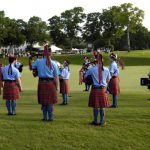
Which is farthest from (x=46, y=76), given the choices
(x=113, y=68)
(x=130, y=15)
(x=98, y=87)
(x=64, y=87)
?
(x=130, y=15)

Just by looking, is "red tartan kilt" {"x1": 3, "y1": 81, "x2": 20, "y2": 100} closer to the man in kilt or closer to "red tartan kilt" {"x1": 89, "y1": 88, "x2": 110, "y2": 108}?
"red tartan kilt" {"x1": 89, "y1": 88, "x2": 110, "y2": 108}

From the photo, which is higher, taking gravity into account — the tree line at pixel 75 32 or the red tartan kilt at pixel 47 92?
the tree line at pixel 75 32

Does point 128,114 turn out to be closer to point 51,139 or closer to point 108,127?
point 108,127

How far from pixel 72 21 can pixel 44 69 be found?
134 m

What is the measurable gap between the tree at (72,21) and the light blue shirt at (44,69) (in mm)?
133477

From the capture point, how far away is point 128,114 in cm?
1391

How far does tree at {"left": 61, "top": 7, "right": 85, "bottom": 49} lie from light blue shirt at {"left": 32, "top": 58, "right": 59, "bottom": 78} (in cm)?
13348

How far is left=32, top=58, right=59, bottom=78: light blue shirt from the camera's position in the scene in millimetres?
12266

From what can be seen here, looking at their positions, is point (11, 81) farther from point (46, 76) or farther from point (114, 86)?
point (114, 86)

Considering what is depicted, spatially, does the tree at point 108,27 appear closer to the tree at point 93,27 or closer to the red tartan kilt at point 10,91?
the tree at point 93,27

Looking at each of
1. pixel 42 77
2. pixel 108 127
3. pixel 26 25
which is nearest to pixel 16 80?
pixel 42 77

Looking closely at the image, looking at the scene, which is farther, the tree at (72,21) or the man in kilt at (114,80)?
the tree at (72,21)

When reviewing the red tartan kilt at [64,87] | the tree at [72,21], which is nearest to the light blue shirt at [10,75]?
the red tartan kilt at [64,87]

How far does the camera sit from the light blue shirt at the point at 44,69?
483 inches
